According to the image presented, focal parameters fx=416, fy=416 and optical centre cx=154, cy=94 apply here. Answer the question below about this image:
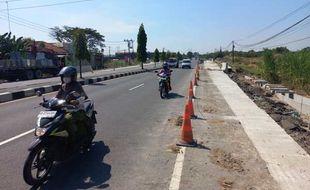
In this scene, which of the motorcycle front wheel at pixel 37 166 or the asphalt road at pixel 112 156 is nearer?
the motorcycle front wheel at pixel 37 166

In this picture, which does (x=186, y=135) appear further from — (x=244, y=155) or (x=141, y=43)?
(x=141, y=43)

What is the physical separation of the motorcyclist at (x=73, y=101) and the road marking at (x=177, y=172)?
1.73m

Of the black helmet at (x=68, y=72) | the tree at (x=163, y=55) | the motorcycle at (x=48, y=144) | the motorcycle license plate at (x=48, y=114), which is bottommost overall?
the tree at (x=163, y=55)

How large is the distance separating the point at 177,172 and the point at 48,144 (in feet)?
6.60

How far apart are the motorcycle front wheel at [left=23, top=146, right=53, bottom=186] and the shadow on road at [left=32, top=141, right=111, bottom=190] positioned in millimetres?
122

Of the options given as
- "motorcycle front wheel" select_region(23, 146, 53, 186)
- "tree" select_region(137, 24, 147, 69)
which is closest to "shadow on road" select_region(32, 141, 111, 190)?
"motorcycle front wheel" select_region(23, 146, 53, 186)

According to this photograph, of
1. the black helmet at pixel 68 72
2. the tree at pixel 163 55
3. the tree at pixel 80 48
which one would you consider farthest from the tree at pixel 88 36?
the black helmet at pixel 68 72

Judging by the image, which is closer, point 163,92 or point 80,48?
point 163,92

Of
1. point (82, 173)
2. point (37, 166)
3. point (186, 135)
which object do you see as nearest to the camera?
point (37, 166)

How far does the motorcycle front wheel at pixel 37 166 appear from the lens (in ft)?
18.8

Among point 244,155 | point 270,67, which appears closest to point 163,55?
point 270,67

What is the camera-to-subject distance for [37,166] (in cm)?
598

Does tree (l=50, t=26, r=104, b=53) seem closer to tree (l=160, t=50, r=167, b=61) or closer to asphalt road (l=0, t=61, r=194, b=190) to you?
tree (l=160, t=50, r=167, b=61)

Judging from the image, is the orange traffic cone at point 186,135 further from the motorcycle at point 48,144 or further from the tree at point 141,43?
the tree at point 141,43
